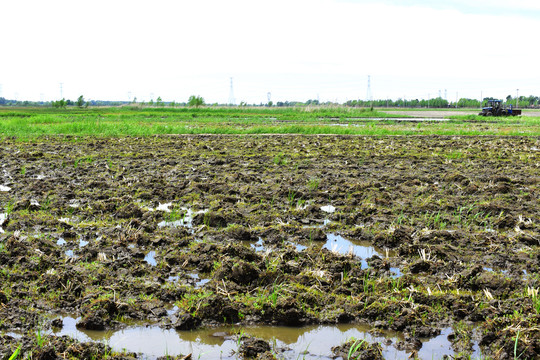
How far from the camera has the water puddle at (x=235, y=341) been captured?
371cm

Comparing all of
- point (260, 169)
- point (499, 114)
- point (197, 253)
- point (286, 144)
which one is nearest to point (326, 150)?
point (286, 144)

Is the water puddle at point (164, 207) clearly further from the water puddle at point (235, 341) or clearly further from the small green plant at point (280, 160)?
the small green plant at point (280, 160)

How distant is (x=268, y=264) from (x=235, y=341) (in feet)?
4.77

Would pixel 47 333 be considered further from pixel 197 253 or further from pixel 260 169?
pixel 260 169

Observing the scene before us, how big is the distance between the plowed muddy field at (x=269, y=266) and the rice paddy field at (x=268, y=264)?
16mm

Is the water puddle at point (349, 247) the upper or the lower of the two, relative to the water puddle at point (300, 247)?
lower

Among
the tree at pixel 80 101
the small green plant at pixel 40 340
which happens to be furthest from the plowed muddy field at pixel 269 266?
the tree at pixel 80 101

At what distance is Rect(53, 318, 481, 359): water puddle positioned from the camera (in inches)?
146

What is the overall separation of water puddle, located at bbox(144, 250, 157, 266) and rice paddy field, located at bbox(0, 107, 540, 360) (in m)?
0.02

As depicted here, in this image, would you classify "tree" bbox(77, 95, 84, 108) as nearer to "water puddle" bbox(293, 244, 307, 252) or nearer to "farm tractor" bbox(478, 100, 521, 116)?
"farm tractor" bbox(478, 100, 521, 116)

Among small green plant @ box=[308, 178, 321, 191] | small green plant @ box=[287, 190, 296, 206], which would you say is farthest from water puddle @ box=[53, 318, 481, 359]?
small green plant @ box=[308, 178, 321, 191]

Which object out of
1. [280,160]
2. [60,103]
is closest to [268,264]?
[280,160]

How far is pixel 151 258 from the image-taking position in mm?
5637

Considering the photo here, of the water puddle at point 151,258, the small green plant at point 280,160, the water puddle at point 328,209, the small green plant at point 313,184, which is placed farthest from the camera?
the small green plant at point 280,160
